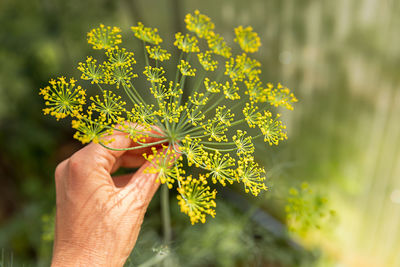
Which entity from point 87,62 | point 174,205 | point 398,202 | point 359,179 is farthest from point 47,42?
point 398,202

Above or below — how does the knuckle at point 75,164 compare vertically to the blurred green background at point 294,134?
below

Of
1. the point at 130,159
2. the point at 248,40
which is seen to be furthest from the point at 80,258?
the point at 248,40

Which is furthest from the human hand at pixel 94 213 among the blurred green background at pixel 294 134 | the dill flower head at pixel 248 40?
the dill flower head at pixel 248 40

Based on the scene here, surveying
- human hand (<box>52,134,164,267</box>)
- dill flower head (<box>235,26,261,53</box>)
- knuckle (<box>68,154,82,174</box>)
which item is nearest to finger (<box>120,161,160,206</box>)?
human hand (<box>52,134,164,267</box>)

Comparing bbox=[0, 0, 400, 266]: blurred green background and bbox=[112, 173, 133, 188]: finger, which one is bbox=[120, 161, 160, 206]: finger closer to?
bbox=[112, 173, 133, 188]: finger

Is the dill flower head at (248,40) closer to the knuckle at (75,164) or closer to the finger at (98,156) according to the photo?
the finger at (98,156)

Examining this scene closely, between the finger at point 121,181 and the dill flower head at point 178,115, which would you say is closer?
the dill flower head at point 178,115

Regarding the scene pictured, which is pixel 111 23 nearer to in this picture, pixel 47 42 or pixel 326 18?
pixel 47 42
